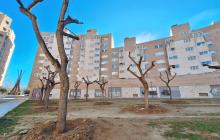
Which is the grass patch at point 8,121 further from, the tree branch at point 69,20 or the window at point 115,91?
the window at point 115,91

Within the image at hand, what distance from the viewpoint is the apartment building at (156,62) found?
1474 inches

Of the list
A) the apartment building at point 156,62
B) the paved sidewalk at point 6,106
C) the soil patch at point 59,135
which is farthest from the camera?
the apartment building at point 156,62

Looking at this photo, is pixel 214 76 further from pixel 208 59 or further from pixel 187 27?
pixel 187 27

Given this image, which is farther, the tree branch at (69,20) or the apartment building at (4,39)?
the apartment building at (4,39)

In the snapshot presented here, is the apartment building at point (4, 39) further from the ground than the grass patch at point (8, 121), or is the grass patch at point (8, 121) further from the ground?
the apartment building at point (4, 39)

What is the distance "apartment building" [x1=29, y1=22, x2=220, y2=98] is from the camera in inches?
1474

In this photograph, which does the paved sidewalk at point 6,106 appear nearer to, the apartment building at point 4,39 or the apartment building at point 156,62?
the apartment building at point 156,62

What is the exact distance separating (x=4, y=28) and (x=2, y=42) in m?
9.34

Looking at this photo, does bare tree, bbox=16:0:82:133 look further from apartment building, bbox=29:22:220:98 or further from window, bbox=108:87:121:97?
window, bbox=108:87:121:97

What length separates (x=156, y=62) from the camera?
4750cm

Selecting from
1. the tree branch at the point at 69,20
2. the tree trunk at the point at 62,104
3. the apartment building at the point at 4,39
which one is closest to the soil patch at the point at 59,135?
the tree trunk at the point at 62,104

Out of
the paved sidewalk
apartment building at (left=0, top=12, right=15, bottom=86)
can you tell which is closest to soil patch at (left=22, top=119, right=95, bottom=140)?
the paved sidewalk

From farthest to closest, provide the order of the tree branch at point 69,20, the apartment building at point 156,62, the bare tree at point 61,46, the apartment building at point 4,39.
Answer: the apartment building at point 4,39 → the apartment building at point 156,62 → the tree branch at point 69,20 → the bare tree at point 61,46

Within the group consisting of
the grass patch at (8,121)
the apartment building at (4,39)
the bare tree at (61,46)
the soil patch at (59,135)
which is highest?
the apartment building at (4,39)
